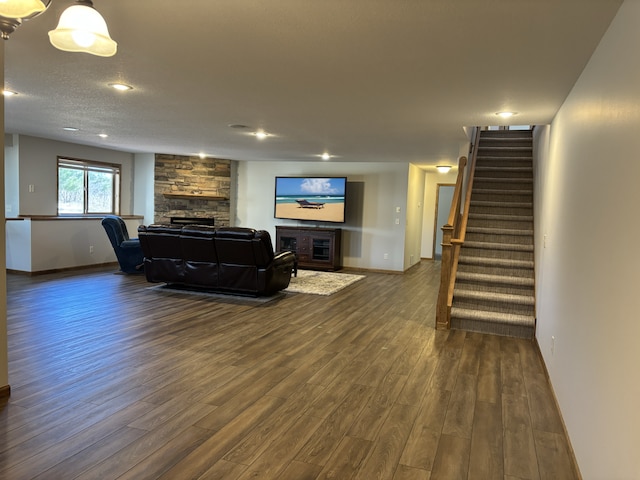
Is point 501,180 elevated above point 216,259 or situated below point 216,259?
above

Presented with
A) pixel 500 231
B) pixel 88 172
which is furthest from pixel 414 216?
pixel 88 172

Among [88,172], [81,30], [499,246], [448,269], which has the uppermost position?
[81,30]

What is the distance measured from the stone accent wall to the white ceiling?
3.63m

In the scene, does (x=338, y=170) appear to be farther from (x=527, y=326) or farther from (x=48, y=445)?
(x=48, y=445)

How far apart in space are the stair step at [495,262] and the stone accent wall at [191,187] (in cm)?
604

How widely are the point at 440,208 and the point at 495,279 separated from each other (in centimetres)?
688

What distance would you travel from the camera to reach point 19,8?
159 centimetres

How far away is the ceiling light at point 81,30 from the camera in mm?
1732

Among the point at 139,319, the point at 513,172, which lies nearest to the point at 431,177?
the point at 513,172

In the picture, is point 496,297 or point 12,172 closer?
point 496,297

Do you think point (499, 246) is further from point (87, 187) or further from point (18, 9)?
point (87, 187)

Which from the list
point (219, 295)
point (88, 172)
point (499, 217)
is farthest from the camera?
point (88, 172)

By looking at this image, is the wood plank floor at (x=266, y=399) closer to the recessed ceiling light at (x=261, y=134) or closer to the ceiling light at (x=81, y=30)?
the ceiling light at (x=81, y=30)

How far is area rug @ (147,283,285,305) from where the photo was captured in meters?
5.77
